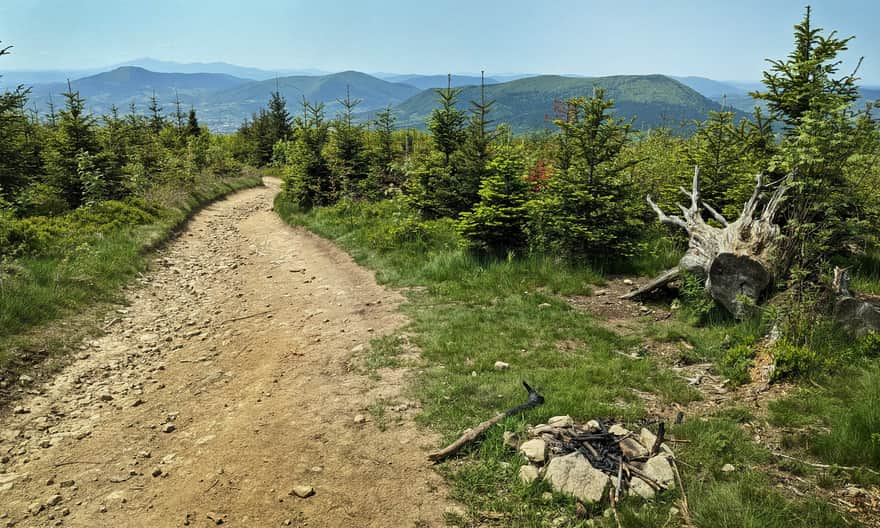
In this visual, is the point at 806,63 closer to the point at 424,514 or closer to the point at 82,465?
the point at 424,514

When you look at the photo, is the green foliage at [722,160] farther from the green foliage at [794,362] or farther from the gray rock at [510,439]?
the gray rock at [510,439]

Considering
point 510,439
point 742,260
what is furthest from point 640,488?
point 742,260

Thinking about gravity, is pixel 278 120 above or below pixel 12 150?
above

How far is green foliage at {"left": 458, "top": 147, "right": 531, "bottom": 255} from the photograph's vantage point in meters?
11.4

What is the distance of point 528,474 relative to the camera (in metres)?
4.58

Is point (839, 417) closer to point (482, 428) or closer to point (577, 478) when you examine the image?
point (577, 478)

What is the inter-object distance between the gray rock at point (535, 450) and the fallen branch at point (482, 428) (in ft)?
1.72

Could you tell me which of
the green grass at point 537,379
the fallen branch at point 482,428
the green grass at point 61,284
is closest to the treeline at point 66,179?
the green grass at point 61,284

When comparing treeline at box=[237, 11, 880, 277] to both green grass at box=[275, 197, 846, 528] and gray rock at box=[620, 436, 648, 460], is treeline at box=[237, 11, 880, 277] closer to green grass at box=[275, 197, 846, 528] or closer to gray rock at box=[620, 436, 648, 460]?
green grass at box=[275, 197, 846, 528]

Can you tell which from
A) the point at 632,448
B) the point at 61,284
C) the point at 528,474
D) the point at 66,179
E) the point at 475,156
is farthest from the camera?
the point at 66,179

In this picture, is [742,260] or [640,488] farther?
[742,260]

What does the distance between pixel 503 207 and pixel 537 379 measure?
18.9 ft

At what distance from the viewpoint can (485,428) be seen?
529cm

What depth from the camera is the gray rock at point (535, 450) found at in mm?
4703
